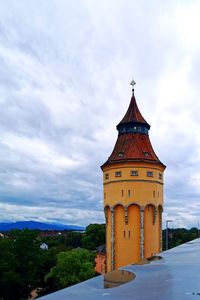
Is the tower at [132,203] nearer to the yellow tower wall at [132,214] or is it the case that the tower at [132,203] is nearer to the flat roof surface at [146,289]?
the yellow tower wall at [132,214]

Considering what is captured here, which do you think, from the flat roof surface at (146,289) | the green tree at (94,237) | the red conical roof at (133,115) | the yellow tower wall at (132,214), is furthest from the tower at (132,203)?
the green tree at (94,237)

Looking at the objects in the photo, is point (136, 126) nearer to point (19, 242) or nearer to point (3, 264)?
point (19, 242)

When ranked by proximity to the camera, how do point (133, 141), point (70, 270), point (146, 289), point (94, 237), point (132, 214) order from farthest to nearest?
point (94, 237)
point (133, 141)
point (132, 214)
point (70, 270)
point (146, 289)

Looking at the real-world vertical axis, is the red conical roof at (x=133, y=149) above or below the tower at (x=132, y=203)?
above

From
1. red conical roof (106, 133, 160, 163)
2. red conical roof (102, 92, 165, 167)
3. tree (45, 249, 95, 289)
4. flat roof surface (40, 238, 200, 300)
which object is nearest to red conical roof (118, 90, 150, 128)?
red conical roof (102, 92, 165, 167)

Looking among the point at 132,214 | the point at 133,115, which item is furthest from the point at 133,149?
the point at 132,214

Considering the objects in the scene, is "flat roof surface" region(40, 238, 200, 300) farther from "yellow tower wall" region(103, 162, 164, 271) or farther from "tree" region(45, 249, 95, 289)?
"yellow tower wall" region(103, 162, 164, 271)

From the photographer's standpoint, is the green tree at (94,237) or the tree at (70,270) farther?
the green tree at (94,237)

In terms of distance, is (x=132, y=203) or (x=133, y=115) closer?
(x=132, y=203)

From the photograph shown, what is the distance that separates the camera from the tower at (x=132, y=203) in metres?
28.2

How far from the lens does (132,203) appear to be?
1107 inches

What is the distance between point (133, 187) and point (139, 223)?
2689 millimetres

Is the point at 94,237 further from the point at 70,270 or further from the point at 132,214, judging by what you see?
the point at 70,270

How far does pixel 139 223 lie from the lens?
1107 inches
